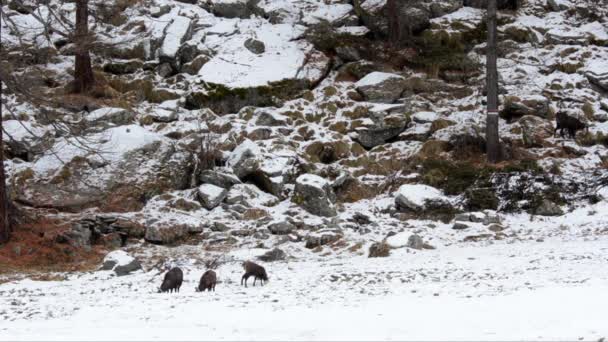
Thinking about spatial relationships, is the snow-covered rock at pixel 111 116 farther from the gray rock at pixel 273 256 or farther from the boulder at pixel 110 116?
the gray rock at pixel 273 256

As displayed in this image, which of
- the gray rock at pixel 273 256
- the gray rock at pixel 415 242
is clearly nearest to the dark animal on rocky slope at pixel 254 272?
the gray rock at pixel 273 256

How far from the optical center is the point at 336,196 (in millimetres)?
16750

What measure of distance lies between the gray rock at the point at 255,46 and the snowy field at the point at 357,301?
12.4 meters

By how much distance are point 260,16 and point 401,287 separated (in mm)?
18520

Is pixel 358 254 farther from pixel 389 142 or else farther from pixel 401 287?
pixel 389 142

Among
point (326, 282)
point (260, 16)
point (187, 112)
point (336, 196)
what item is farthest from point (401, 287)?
point (260, 16)

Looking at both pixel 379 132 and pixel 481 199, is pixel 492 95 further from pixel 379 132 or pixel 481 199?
pixel 379 132

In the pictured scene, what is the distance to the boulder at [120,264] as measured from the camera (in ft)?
37.5

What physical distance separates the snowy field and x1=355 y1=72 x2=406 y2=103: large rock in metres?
9.03

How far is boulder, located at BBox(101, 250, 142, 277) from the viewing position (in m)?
11.4

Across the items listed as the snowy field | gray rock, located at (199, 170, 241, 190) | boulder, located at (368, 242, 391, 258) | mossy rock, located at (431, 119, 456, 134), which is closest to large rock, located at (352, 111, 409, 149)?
mossy rock, located at (431, 119, 456, 134)

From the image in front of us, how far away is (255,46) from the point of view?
22.6 meters

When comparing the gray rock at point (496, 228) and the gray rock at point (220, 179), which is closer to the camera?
the gray rock at point (496, 228)

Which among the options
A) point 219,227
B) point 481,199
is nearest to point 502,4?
point 481,199
